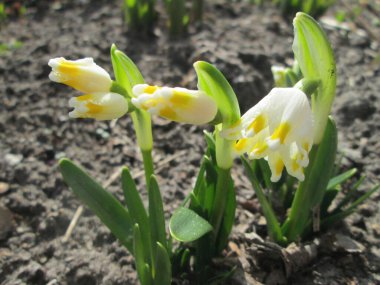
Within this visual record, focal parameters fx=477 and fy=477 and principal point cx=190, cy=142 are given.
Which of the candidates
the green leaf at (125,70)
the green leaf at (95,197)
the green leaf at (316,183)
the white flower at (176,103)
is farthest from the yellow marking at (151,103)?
the green leaf at (316,183)

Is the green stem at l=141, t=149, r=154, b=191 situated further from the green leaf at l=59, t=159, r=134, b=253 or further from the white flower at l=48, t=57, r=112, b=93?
the white flower at l=48, t=57, r=112, b=93

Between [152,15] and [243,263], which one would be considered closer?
[243,263]

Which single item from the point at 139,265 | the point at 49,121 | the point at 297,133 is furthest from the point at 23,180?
the point at 297,133

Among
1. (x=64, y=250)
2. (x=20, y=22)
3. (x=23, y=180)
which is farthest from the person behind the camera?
(x=20, y=22)

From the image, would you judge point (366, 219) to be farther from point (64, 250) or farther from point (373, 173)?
point (64, 250)

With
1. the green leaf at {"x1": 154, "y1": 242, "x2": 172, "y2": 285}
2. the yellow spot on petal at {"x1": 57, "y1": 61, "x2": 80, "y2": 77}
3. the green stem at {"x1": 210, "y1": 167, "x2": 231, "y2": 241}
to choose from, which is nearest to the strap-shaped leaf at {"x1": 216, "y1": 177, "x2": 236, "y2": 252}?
the green stem at {"x1": 210, "y1": 167, "x2": 231, "y2": 241}

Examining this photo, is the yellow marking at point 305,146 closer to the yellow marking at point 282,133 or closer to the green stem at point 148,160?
the yellow marking at point 282,133
